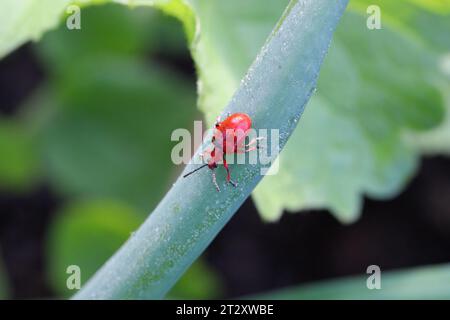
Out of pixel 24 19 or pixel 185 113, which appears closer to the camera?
pixel 24 19

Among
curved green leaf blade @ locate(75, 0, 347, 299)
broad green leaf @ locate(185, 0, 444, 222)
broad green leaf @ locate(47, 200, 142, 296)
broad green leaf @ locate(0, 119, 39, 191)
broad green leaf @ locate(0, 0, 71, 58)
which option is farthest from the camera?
broad green leaf @ locate(0, 119, 39, 191)

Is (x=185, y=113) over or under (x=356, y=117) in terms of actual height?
over

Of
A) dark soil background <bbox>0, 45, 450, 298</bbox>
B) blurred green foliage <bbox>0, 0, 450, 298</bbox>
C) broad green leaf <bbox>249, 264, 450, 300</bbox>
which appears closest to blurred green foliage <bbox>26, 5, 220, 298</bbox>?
blurred green foliage <bbox>0, 0, 450, 298</bbox>

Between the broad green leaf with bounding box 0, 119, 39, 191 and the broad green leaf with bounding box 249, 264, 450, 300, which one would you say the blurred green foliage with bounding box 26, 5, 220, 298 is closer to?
the broad green leaf with bounding box 0, 119, 39, 191

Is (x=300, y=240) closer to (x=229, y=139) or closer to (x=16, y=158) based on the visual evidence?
(x=16, y=158)

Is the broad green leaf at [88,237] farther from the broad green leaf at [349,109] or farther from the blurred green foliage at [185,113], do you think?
the broad green leaf at [349,109]

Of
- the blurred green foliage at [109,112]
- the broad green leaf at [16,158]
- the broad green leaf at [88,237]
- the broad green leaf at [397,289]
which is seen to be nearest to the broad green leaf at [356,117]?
the broad green leaf at [397,289]

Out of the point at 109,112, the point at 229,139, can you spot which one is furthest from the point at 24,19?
the point at 109,112
